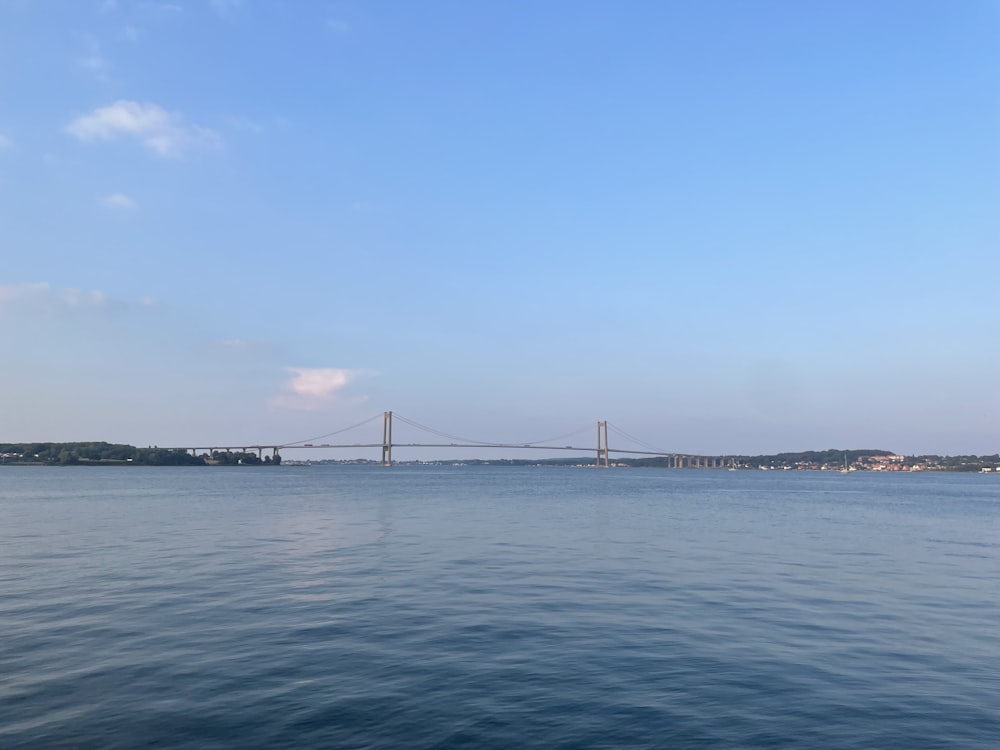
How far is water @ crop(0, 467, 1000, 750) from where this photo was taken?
9180mm

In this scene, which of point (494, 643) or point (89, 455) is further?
point (89, 455)

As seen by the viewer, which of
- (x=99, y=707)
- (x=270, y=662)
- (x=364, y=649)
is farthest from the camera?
(x=364, y=649)

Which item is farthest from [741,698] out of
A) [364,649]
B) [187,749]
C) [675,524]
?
[675,524]

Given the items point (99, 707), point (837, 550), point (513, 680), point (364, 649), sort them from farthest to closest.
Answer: point (837, 550) → point (364, 649) → point (513, 680) → point (99, 707)

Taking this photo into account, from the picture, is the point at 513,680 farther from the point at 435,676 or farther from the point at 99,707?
the point at 99,707

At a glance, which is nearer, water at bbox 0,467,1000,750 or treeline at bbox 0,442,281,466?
water at bbox 0,467,1000,750

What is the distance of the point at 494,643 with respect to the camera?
1330 cm

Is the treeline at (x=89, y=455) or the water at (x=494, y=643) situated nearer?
the water at (x=494, y=643)

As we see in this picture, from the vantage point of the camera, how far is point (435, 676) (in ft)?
36.8

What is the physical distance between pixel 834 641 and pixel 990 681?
2783 mm

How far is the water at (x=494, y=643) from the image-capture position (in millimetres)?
9180

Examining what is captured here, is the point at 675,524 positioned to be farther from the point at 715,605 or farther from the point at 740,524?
the point at 715,605

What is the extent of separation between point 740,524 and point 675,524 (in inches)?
138

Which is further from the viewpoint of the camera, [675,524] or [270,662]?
[675,524]
